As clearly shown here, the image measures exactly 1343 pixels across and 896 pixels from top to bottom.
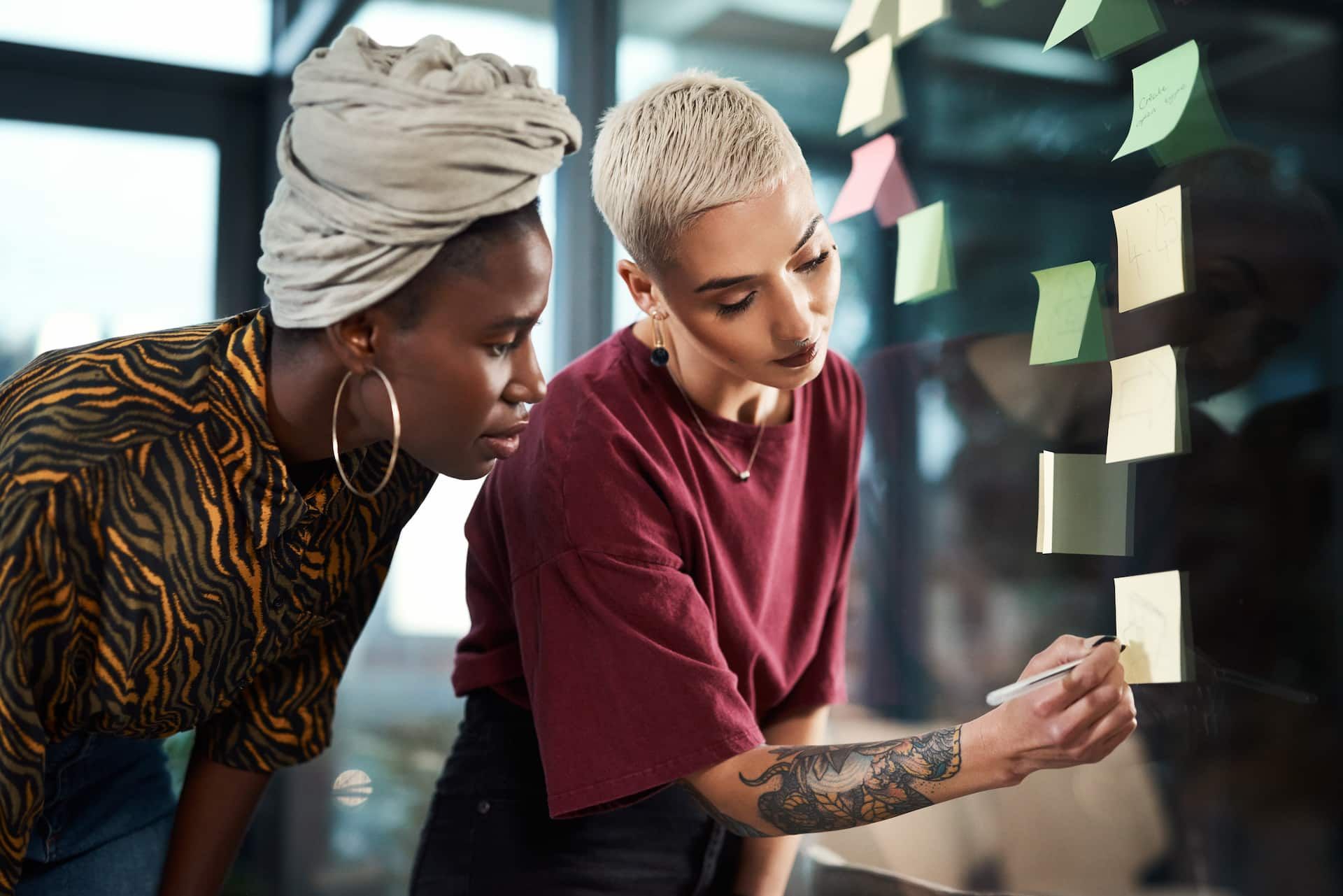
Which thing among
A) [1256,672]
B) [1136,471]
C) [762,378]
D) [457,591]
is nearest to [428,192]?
[762,378]

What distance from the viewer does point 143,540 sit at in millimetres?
992

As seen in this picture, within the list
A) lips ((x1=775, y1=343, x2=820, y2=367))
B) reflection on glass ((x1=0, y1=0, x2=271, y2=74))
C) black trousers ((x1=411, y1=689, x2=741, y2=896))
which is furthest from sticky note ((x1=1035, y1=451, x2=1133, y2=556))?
reflection on glass ((x1=0, y1=0, x2=271, y2=74))

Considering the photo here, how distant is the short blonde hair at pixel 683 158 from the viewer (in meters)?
1.06

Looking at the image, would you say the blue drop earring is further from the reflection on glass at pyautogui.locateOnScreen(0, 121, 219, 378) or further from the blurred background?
the reflection on glass at pyautogui.locateOnScreen(0, 121, 219, 378)

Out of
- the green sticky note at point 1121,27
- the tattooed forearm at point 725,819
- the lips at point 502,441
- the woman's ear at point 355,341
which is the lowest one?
the tattooed forearm at point 725,819

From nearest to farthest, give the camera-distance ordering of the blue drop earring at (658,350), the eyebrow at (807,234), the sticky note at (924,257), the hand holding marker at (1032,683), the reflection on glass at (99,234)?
1. the hand holding marker at (1032,683)
2. the eyebrow at (807,234)
3. the blue drop earring at (658,350)
4. the sticky note at (924,257)
5. the reflection on glass at (99,234)

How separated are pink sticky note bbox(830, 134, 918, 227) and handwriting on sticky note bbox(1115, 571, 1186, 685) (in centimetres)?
56

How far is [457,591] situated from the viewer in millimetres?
2461

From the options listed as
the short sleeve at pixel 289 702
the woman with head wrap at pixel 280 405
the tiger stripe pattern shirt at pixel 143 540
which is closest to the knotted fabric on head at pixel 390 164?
the woman with head wrap at pixel 280 405

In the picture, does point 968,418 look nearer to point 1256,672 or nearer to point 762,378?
point 762,378

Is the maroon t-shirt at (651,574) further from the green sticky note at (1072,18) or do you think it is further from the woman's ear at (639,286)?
the green sticky note at (1072,18)

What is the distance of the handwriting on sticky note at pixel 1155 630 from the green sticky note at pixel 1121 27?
439 millimetres

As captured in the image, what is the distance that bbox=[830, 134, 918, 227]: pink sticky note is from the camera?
4.63 ft

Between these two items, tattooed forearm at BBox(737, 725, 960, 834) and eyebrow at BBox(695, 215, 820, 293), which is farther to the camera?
eyebrow at BBox(695, 215, 820, 293)
